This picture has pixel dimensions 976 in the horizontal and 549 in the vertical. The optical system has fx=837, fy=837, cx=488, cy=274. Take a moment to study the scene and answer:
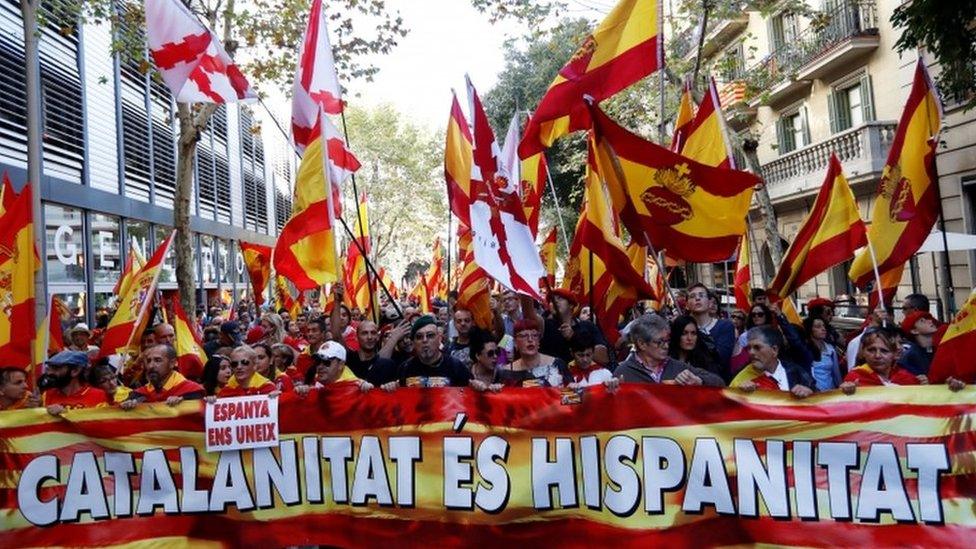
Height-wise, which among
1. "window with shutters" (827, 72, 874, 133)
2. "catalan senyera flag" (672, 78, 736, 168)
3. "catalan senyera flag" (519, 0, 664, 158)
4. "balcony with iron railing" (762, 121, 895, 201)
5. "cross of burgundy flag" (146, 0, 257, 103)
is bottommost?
"catalan senyera flag" (672, 78, 736, 168)

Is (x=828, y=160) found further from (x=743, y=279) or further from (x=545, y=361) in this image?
(x=545, y=361)

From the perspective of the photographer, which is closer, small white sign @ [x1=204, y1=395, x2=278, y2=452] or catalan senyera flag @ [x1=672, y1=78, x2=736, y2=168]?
small white sign @ [x1=204, y1=395, x2=278, y2=452]

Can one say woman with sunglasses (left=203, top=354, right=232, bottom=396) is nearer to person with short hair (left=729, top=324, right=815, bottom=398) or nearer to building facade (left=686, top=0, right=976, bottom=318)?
person with short hair (left=729, top=324, right=815, bottom=398)

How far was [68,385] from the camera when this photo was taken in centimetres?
614

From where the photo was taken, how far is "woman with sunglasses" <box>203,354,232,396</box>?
20.2 feet

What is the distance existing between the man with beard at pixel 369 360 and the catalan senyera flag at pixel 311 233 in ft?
1.72

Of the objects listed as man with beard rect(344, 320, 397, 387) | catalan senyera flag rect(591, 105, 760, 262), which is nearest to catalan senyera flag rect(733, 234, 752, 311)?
catalan senyera flag rect(591, 105, 760, 262)

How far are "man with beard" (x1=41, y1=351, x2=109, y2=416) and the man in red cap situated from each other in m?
5.70

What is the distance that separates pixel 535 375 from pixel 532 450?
116cm

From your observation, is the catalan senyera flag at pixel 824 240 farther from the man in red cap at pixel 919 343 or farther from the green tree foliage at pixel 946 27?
the green tree foliage at pixel 946 27

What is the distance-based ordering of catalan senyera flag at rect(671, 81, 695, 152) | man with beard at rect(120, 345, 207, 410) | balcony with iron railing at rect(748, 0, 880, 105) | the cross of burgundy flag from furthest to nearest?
balcony with iron railing at rect(748, 0, 880, 105)
catalan senyera flag at rect(671, 81, 695, 152)
the cross of burgundy flag
man with beard at rect(120, 345, 207, 410)

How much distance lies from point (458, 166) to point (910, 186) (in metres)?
3.82

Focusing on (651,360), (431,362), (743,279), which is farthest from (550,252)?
(651,360)

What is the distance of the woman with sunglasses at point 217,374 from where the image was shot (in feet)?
20.2
